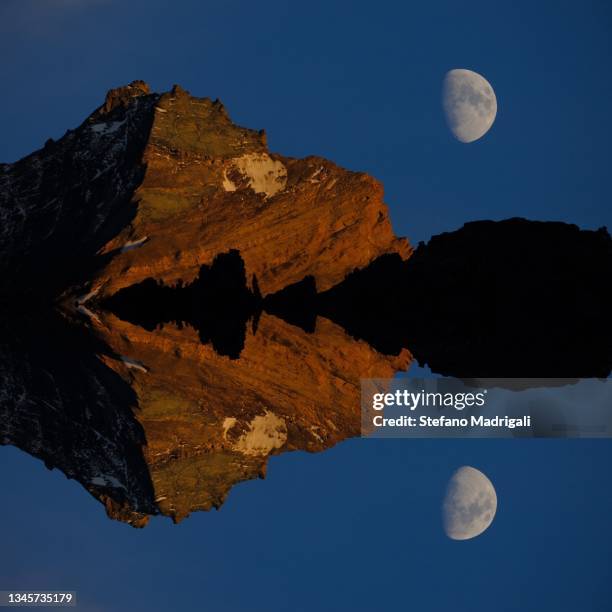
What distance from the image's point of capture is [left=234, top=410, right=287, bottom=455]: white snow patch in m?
73.1

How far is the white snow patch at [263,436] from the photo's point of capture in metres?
73.1

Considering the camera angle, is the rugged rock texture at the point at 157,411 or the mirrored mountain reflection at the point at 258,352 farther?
the mirrored mountain reflection at the point at 258,352

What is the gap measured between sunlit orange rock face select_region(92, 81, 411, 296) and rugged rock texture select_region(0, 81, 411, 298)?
83 mm

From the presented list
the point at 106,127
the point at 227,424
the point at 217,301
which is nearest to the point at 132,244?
the point at 217,301

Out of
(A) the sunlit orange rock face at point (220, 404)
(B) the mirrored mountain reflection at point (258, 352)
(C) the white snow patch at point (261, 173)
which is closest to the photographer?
(A) the sunlit orange rock face at point (220, 404)

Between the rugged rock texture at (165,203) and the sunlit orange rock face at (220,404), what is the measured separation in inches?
209

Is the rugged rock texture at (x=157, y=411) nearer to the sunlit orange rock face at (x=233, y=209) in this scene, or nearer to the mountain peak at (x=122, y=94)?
the sunlit orange rock face at (x=233, y=209)

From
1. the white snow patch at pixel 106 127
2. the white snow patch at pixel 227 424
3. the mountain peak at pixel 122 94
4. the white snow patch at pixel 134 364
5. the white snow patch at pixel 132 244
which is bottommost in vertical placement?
the white snow patch at pixel 227 424

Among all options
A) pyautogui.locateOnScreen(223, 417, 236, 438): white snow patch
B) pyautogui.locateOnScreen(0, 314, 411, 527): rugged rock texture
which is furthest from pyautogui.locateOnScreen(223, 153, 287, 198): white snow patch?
pyautogui.locateOnScreen(223, 417, 236, 438): white snow patch

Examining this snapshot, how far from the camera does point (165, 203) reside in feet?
273

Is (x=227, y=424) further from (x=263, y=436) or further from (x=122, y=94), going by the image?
(x=122, y=94)

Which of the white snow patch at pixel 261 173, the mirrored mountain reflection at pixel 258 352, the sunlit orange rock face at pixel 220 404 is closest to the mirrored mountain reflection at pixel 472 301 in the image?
the mirrored mountain reflection at pixel 258 352

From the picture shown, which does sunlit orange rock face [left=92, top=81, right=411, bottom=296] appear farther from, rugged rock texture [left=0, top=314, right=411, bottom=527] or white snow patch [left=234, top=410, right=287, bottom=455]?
white snow patch [left=234, top=410, right=287, bottom=455]

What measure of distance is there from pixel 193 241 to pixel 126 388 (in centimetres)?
1966
